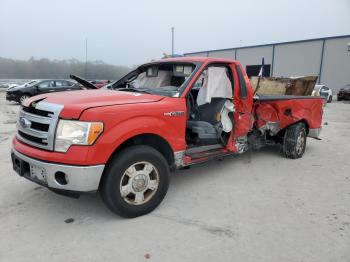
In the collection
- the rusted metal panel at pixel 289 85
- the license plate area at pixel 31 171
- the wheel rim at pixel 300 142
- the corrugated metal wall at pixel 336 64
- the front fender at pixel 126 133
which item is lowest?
the wheel rim at pixel 300 142

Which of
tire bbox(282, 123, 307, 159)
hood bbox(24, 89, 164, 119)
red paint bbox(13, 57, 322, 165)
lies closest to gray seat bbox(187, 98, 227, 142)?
red paint bbox(13, 57, 322, 165)

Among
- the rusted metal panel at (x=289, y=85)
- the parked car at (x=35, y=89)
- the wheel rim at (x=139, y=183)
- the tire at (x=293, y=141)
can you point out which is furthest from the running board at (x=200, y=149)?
the parked car at (x=35, y=89)

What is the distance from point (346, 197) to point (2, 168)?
17.8 ft

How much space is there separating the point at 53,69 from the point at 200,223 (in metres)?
38.8

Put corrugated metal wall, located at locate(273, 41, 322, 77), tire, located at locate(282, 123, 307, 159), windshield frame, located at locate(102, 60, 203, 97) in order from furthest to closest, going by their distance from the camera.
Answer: corrugated metal wall, located at locate(273, 41, 322, 77), tire, located at locate(282, 123, 307, 159), windshield frame, located at locate(102, 60, 203, 97)

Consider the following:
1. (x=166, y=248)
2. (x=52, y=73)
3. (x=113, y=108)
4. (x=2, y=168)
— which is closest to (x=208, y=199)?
(x=166, y=248)

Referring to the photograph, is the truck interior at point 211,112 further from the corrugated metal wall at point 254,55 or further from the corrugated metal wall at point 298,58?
the corrugated metal wall at point 254,55

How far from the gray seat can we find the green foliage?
2399cm

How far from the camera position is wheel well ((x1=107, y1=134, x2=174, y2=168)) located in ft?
11.2

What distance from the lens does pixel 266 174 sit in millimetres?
5020

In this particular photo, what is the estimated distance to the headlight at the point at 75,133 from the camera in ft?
9.60

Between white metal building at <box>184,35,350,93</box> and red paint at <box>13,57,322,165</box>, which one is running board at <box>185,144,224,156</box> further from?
white metal building at <box>184,35,350,93</box>

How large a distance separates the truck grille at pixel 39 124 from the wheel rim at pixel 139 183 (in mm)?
855

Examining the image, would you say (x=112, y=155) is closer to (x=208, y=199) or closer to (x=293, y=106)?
(x=208, y=199)
